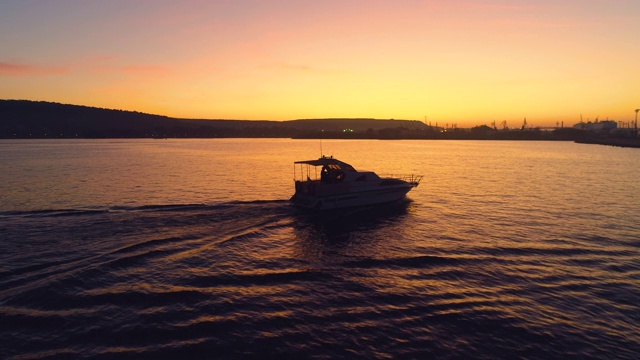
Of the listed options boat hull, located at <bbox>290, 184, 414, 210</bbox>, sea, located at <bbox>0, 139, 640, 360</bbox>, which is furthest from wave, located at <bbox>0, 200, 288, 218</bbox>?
boat hull, located at <bbox>290, 184, 414, 210</bbox>

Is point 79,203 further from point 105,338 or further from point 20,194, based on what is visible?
point 105,338

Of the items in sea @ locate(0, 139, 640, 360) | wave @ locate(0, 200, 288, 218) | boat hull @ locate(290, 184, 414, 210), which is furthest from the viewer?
boat hull @ locate(290, 184, 414, 210)

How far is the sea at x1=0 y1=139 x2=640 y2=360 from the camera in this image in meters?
13.6

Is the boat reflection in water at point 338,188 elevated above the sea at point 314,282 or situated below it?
above

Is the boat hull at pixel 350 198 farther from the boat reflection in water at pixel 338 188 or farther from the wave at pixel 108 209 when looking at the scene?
the wave at pixel 108 209

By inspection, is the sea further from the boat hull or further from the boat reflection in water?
the boat reflection in water

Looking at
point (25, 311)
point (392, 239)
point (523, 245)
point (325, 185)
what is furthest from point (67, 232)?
point (523, 245)

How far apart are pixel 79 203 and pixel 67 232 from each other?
14030 millimetres

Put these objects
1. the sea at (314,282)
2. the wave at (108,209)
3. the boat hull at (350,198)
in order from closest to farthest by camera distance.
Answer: the sea at (314,282)
the wave at (108,209)
the boat hull at (350,198)

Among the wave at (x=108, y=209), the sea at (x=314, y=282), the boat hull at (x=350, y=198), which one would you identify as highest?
the boat hull at (x=350, y=198)

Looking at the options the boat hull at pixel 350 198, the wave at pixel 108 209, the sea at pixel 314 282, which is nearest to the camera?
the sea at pixel 314 282

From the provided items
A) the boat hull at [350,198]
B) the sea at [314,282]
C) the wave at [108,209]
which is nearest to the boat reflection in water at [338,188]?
the boat hull at [350,198]

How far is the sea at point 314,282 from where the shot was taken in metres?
13.6

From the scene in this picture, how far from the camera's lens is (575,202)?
42625mm
